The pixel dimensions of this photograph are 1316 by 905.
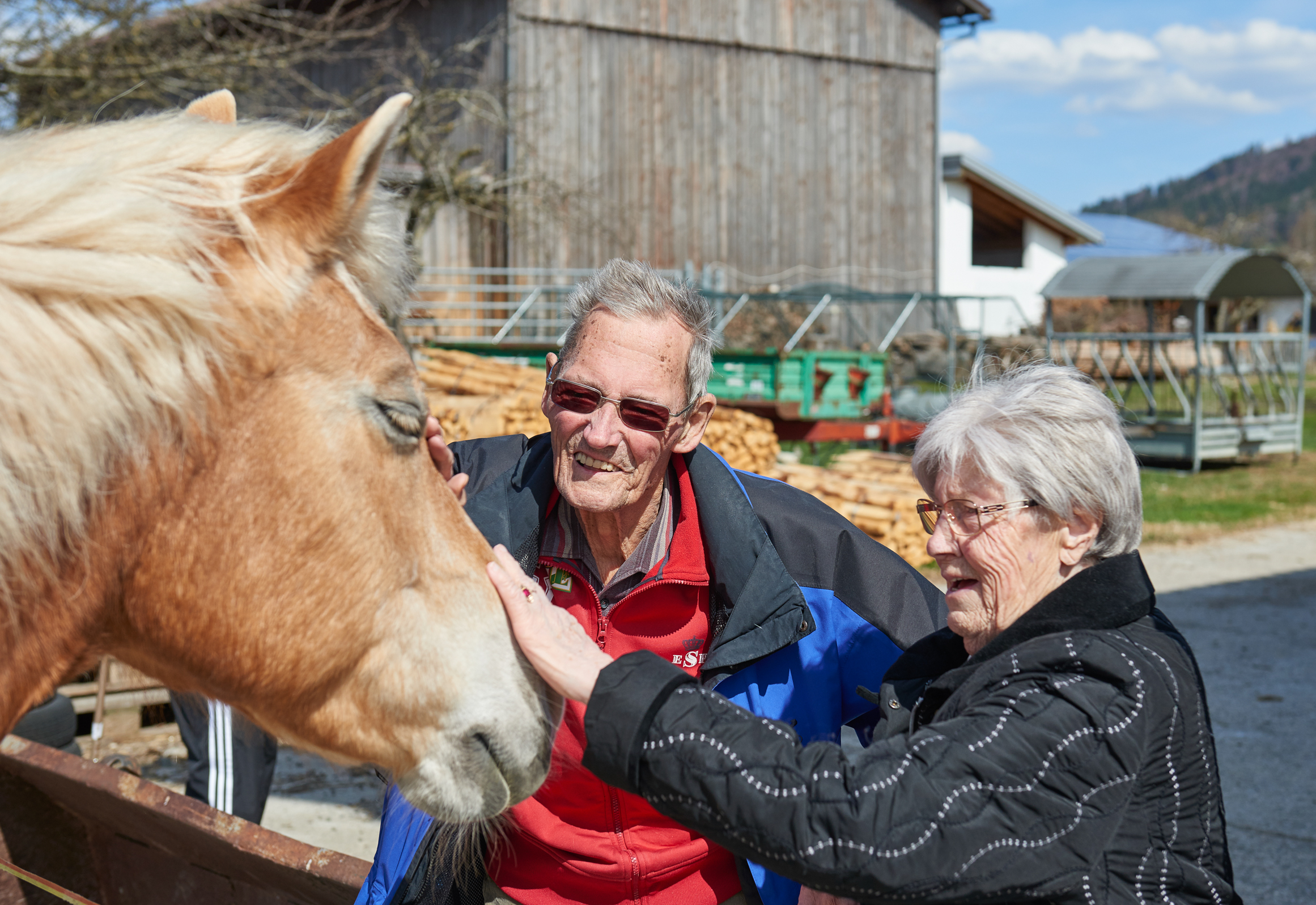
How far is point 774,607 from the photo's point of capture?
76.9 inches

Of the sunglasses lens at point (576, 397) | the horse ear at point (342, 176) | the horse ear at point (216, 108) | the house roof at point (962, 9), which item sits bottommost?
the sunglasses lens at point (576, 397)

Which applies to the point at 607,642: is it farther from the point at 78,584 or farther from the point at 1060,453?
the point at 78,584

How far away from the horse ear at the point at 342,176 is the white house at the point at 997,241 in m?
18.7

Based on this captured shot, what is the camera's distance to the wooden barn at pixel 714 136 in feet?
50.1

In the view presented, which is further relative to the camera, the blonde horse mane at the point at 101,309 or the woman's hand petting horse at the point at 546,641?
the woman's hand petting horse at the point at 546,641

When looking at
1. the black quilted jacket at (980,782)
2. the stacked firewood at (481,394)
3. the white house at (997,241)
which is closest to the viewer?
the black quilted jacket at (980,782)

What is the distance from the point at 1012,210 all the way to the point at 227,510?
23.2 metres

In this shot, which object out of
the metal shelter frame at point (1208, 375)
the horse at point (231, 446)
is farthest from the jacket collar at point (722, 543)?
the metal shelter frame at point (1208, 375)

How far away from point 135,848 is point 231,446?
233 cm

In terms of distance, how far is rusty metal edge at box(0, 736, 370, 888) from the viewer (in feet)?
7.53

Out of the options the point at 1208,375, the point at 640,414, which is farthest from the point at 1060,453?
the point at 1208,375

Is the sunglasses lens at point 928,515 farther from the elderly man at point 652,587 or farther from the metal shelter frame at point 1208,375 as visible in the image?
the metal shelter frame at point 1208,375

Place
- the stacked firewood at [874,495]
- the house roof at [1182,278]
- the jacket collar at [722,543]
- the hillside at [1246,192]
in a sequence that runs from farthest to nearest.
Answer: the hillside at [1246,192] → the house roof at [1182,278] → the stacked firewood at [874,495] → the jacket collar at [722,543]

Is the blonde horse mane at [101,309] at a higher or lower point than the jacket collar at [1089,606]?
higher
